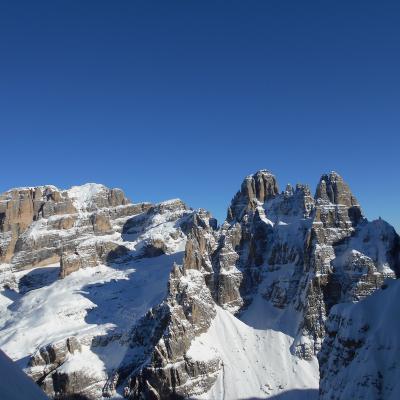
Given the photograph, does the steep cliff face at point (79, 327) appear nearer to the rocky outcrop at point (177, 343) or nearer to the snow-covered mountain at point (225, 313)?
the snow-covered mountain at point (225, 313)

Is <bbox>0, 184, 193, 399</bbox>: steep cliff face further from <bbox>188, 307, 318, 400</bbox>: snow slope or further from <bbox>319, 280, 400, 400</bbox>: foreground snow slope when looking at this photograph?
<bbox>319, 280, 400, 400</bbox>: foreground snow slope

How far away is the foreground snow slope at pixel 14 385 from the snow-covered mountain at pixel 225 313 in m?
87.3

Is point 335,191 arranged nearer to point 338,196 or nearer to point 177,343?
point 338,196

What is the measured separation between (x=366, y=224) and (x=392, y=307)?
8586cm

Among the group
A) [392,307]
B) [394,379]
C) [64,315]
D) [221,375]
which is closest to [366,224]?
[221,375]

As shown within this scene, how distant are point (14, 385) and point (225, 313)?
144246mm

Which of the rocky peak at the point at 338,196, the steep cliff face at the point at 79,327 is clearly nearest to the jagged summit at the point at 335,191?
the rocky peak at the point at 338,196

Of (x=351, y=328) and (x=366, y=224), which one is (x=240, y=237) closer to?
(x=366, y=224)

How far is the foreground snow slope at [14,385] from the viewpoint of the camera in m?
13.9

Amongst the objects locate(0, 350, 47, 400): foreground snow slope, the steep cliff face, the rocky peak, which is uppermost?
the rocky peak

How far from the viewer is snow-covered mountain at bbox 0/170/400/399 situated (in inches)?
5167

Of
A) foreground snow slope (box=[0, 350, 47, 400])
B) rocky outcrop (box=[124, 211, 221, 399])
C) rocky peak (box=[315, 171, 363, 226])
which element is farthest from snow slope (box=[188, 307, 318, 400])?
foreground snow slope (box=[0, 350, 47, 400])

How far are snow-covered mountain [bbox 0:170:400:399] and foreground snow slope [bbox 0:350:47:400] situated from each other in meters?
87.3

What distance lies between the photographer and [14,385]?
15.1 metres
